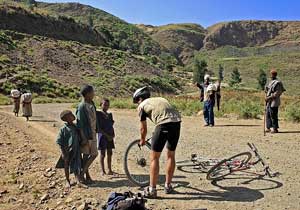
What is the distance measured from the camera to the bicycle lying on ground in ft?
26.4

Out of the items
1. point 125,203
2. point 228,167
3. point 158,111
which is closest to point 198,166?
point 228,167

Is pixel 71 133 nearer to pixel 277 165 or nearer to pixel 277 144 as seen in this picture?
pixel 277 165

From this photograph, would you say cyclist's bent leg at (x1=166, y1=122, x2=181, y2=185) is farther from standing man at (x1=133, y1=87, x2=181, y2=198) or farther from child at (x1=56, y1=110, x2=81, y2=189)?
child at (x1=56, y1=110, x2=81, y2=189)

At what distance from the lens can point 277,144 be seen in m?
12.0

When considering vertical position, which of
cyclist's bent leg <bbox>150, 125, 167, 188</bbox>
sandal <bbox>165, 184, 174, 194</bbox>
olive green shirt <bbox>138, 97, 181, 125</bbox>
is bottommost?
sandal <bbox>165, 184, 174, 194</bbox>

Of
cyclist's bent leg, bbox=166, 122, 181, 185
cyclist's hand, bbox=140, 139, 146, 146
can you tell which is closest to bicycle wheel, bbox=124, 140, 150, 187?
cyclist's hand, bbox=140, 139, 146, 146

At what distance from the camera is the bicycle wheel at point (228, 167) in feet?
26.6

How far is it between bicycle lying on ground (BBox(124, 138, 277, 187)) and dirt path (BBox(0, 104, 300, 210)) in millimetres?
215

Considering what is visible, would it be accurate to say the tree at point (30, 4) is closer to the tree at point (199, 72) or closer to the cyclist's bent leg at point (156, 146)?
the tree at point (199, 72)

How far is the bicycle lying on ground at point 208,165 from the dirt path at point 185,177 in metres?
0.21

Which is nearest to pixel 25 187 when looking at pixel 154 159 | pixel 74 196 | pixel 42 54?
pixel 74 196

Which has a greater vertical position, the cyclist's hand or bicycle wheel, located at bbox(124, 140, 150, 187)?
the cyclist's hand

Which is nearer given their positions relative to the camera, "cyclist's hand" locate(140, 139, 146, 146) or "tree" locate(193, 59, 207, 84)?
"cyclist's hand" locate(140, 139, 146, 146)

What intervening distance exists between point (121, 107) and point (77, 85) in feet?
92.5
